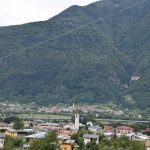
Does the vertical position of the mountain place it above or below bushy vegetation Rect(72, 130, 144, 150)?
above

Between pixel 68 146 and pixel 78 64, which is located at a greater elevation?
pixel 78 64

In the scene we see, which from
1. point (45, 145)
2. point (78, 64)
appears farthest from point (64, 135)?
point (78, 64)

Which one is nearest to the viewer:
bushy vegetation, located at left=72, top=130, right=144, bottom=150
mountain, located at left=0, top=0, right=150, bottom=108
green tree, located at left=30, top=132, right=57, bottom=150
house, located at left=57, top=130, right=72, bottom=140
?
green tree, located at left=30, top=132, right=57, bottom=150

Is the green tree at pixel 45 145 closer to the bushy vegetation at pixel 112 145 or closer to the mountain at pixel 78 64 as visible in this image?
the bushy vegetation at pixel 112 145

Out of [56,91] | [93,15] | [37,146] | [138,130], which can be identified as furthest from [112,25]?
[37,146]

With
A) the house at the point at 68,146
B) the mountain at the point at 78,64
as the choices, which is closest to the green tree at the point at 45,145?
the house at the point at 68,146

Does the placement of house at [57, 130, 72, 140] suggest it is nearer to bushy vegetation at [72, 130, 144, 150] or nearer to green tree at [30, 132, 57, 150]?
bushy vegetation at [72, 130, 144, 150]

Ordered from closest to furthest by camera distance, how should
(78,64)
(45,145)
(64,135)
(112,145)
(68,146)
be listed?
1. (45,145)
2. (112,145)
3. (68,146)
4. (64,135)
5. (78,64)

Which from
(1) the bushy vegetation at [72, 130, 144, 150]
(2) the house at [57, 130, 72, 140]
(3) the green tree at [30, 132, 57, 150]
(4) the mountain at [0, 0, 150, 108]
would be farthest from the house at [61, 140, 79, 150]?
(4) the mountain at [0, 0, 150, 108]

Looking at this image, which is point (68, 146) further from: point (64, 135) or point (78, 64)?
point (78, 64)
